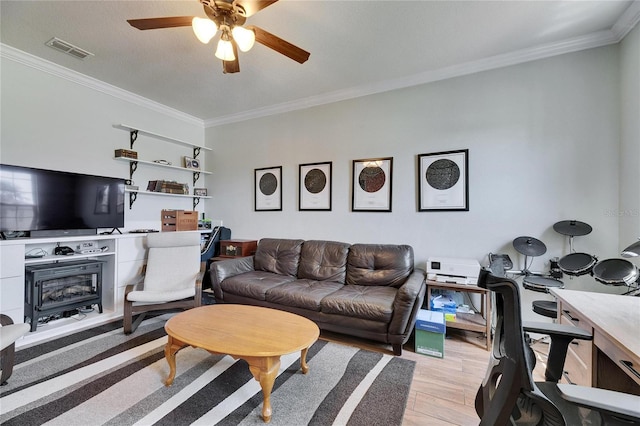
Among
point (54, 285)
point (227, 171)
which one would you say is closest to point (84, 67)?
point (227, 171)

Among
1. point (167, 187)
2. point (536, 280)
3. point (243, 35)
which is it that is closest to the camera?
point (243, 35)

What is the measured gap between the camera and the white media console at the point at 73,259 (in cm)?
232

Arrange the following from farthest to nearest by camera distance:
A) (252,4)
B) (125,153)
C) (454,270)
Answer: (125,153) < (454,270) < (252,4)

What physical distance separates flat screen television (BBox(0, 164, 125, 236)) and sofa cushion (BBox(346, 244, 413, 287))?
2935mm

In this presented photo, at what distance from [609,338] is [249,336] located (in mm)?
1784

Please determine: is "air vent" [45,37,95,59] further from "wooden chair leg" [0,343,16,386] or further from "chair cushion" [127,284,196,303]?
"wooden chair leg" [0,343,16,386]

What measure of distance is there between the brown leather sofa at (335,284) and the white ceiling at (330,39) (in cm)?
203

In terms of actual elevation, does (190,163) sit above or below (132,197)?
above

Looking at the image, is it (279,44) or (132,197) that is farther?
(132,197)

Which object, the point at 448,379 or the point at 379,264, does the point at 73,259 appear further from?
the point at 448,379

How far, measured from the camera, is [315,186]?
148 inches

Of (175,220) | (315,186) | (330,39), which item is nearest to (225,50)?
(330,39)

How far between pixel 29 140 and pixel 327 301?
3.54 m

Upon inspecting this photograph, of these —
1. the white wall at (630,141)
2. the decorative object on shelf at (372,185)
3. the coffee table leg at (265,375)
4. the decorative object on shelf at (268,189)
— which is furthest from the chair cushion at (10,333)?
the white wall at (630,141)
